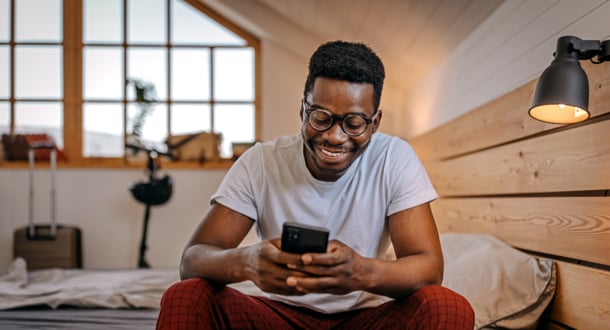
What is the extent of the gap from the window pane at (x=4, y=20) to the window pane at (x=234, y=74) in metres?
1.66

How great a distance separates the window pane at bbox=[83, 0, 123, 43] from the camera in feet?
15.6

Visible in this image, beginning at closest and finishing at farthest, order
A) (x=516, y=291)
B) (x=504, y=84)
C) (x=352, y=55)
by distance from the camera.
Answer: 1. (x=352, y=55)
2. (x=516, y=291)
3. (x=504, y=84)

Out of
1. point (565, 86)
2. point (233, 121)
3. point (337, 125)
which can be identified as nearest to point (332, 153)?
point (337, 125)

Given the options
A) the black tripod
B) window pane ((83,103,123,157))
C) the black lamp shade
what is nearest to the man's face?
the black lamp shade

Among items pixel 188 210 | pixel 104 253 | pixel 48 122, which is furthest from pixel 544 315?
pixel 48 122

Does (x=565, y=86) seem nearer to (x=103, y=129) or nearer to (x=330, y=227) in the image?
(x=330, y=227)

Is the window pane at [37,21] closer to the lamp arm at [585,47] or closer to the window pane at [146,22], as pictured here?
the window pane at [146,22]

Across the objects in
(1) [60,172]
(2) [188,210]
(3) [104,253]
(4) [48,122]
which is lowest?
(3) [104,253]

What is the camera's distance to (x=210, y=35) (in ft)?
15.8

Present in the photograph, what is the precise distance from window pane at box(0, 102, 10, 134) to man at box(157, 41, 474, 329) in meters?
3.89

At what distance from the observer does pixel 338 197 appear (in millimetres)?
1435

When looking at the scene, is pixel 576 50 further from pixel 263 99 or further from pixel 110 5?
pixel 110 5

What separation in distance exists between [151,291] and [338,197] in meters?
1.47

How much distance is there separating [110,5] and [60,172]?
1.40 meters
